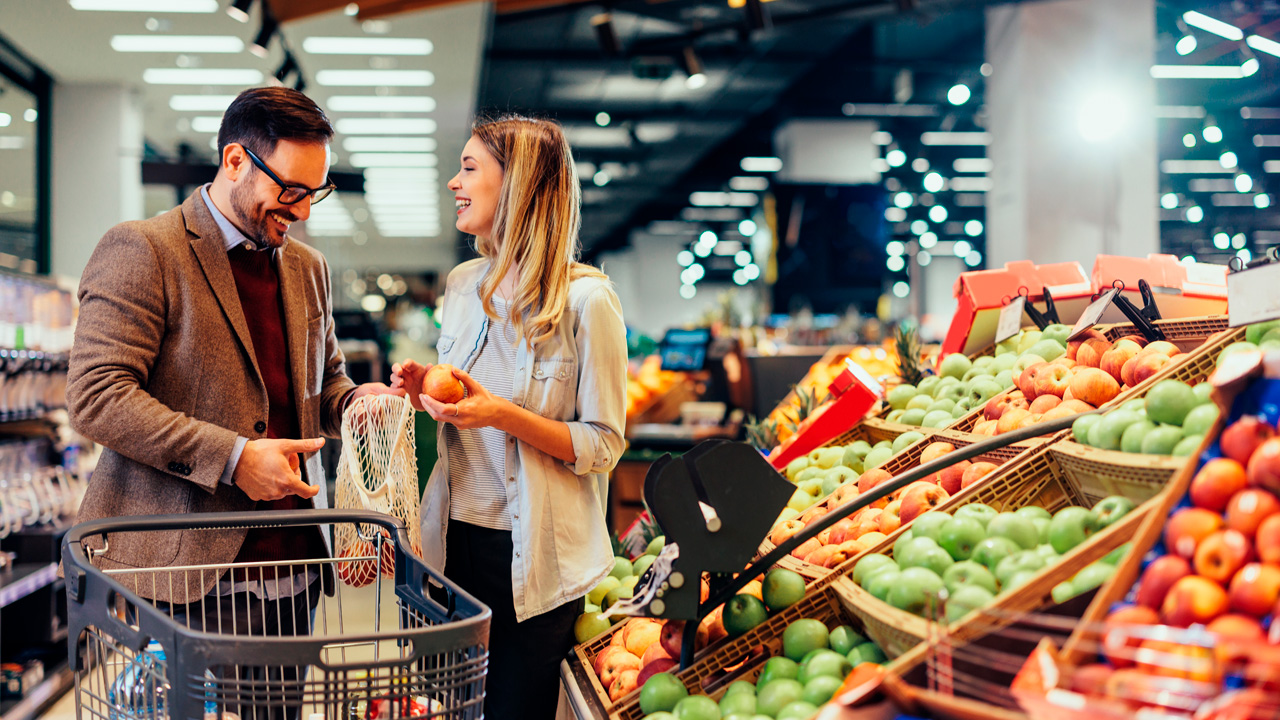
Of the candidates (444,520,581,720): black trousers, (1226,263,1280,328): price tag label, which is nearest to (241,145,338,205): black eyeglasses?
(444,520,581,720): black trousers

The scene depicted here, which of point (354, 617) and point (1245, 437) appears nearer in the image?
point (1245, 437)

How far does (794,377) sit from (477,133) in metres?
4.15

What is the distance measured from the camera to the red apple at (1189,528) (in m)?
1.07

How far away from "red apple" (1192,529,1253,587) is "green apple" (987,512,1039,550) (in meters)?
0.37

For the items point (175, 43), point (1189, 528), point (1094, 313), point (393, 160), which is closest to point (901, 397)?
point (1094, 313)

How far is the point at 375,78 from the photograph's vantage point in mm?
8555

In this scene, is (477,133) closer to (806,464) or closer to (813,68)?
(806,464)

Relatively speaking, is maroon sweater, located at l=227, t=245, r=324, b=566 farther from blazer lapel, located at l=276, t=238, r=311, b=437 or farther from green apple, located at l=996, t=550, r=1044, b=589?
green apple, located at l=996, t=550, r=1044, b=589

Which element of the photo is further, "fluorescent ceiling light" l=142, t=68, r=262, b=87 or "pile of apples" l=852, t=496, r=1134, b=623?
"fluorescent ceiling light" l=142, t=68, r=262, b=87

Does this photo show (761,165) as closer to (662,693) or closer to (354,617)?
(354,617)

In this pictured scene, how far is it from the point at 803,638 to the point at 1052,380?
91 cm

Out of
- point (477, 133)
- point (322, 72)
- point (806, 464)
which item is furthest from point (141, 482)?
point (322, 72)

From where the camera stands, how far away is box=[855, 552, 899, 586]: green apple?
1.50 m

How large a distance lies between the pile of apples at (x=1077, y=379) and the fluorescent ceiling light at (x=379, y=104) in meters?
8.30
